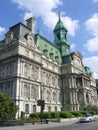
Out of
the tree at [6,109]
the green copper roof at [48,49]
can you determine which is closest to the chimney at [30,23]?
the green copper roof at [48,49]

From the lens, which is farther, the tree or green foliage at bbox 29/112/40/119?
green foliage at bbox 29/112/40/119

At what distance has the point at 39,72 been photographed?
61.4m

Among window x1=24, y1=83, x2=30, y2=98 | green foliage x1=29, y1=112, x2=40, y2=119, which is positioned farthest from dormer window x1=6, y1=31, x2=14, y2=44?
green foliage x1=29, y1=112, x2=40, y2=119

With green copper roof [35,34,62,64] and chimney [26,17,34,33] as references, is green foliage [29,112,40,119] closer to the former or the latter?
green copper roof [35,34,62,64]

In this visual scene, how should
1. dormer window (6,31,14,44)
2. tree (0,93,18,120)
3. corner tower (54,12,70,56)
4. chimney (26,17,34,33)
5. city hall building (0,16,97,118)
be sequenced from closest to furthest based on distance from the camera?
tree (0,93,18,120) → city hall building (0,16,97,118) → dormer window (6,31,14,44) → chimney (26,17,34,33) → corner tower (54,12,70,56)

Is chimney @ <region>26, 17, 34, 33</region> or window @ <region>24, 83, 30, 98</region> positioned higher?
chimney @ <region>26, 17, 34, 33</region>

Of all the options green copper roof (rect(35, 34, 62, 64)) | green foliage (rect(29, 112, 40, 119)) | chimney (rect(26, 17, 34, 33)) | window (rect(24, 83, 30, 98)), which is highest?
chimney (rect(26, 17, 34, 33))

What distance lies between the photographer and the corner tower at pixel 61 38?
8294cm

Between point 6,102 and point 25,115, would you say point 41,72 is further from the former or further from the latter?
point 6,102

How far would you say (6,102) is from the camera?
39750mm

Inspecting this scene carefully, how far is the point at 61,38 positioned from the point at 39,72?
28.6 meters

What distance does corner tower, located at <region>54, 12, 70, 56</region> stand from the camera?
8294 cm

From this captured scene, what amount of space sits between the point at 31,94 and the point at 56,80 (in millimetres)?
17324

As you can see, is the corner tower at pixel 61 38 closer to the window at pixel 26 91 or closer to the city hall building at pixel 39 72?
the city hall building at pixel 39 72
